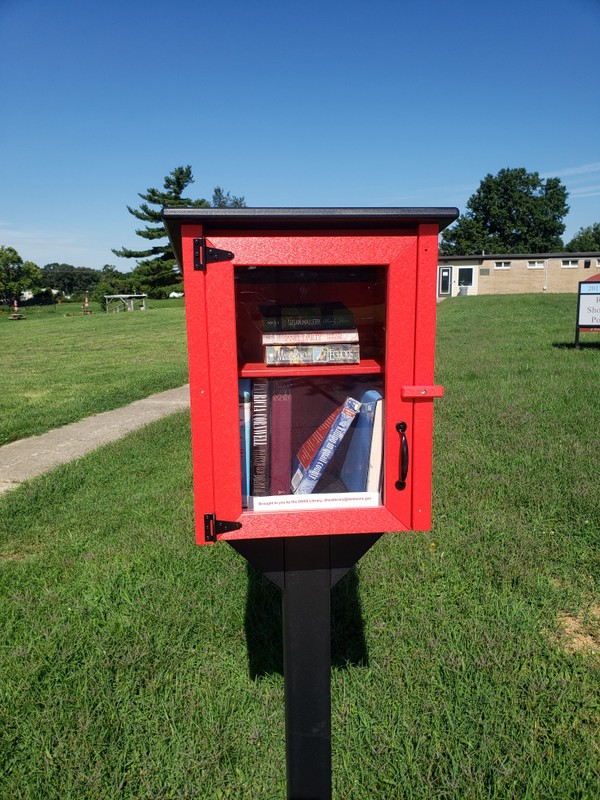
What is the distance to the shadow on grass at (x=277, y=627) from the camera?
9.22ft

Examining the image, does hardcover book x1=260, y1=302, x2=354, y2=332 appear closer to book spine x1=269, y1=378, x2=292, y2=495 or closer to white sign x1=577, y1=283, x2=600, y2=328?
book spine x1=269, y1=378, x2=292, y2=495

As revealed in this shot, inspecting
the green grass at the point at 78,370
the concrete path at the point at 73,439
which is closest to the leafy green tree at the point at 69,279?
the green grass at the point at 78,370

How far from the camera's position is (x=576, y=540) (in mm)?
3740

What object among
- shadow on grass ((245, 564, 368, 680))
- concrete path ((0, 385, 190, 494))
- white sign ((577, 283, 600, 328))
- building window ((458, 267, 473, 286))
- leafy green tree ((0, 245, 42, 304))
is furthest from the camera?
leafy green tree ((0, 245, 42, 304))

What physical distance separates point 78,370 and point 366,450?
11.2 meters

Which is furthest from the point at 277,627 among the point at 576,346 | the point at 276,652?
the point at 576,346

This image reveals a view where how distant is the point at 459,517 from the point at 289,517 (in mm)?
2522

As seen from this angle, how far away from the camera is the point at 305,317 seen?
1.95 m

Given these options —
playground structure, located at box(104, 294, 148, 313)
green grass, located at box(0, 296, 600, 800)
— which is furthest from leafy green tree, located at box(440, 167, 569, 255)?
green grass, located at box(0, 296, 600, 800)

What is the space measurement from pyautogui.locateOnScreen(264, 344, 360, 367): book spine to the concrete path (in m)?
3.84

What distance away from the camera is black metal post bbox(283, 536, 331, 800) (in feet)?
6.40

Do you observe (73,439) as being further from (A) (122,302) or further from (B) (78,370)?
(A) (122,302)

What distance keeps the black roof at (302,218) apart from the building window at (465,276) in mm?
42420

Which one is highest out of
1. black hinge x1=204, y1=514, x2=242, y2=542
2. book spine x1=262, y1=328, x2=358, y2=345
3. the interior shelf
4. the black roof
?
the black roof
